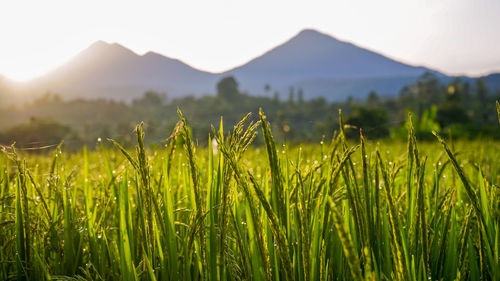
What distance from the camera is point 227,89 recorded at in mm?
132250

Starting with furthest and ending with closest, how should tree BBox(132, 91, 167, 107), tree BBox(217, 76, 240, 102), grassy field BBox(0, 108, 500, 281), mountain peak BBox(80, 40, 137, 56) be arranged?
tree BBox(132, 91, 167, 107)
tree BBox(217, 76, 240, 102)
mountain peak BBox(80, 40, 137, 56)
grassy field BBox(0, 108, 500, 281)

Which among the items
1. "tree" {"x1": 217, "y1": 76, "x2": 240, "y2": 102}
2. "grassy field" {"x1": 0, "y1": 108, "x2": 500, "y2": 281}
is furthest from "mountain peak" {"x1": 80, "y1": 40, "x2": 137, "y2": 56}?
"tree" {"x1": 217, "y1": 76, "x2": 240, "y2": 102}

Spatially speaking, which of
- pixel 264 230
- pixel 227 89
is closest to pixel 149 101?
pixel 227 89

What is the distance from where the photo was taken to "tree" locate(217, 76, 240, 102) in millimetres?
130250

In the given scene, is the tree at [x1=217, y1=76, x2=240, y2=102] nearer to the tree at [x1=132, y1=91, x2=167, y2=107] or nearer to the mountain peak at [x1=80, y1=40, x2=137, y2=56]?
the tree at [x1=132, y1=91, x2=167, y2=107]

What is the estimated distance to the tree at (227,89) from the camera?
130m

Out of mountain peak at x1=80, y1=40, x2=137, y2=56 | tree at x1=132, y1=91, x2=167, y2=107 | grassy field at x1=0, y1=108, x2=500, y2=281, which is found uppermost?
tree at x1=132, y1=91, x2=167, y2=107

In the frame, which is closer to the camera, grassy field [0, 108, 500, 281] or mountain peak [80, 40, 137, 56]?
grassy field [0, 108, 500, 281]

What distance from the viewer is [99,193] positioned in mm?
1565

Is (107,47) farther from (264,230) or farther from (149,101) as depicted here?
(149,101)

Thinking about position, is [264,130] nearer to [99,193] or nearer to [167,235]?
[167,235]

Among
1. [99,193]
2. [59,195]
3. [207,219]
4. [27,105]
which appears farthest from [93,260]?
[27,105]

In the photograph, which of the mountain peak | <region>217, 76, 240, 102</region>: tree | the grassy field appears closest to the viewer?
the grassy field

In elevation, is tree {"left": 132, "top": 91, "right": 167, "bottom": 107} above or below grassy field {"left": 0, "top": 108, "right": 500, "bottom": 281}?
above
